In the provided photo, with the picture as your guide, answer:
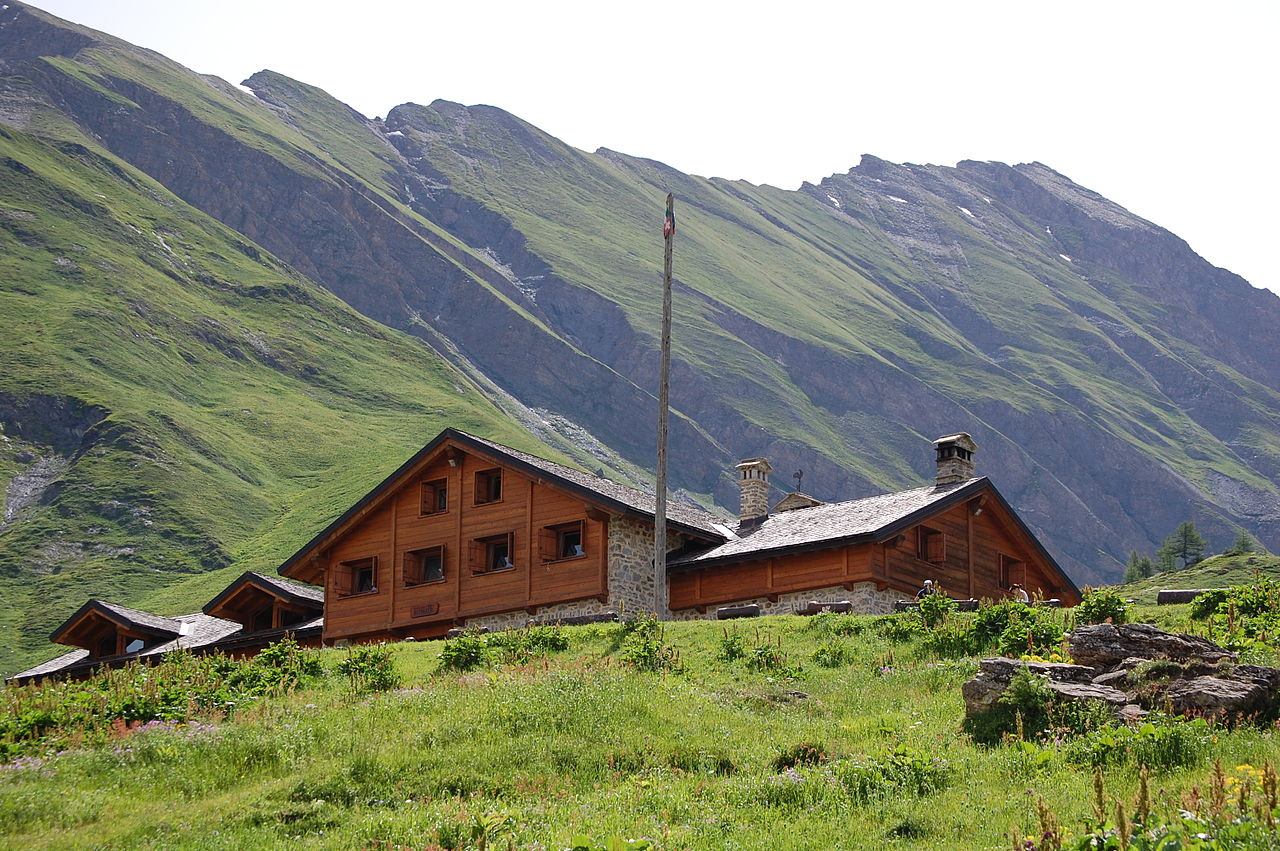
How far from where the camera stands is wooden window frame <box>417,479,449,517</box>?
165 feet

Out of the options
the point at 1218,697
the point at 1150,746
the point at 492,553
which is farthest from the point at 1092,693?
the point at 492,553

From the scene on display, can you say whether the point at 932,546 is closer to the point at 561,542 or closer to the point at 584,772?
the point at 561,542

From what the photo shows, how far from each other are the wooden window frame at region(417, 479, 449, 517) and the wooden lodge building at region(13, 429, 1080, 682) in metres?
0.05

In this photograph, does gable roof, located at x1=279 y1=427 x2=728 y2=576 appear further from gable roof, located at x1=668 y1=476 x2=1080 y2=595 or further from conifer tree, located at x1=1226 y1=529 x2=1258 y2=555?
conifer tree, located at x1=1226 y1=529 x2=1258 y2=555

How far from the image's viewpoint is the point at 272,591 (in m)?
52.9

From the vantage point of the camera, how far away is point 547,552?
47.0 m

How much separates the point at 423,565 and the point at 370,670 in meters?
21.8

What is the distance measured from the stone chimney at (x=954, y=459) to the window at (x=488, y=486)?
1513cm

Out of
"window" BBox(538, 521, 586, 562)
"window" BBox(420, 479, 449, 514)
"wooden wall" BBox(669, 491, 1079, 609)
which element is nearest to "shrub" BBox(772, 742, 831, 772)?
"wooden wall" BBox(669, 491, 1079, 609)

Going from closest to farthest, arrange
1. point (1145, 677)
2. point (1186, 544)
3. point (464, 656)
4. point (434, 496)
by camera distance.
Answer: point (1145, 677), point (464, 656), point (434, 496), point (1186, 544)

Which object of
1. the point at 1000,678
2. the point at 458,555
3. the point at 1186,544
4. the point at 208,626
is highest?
the point at 1186,544

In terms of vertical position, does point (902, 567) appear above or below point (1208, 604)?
above

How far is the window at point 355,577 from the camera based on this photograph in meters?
51.4

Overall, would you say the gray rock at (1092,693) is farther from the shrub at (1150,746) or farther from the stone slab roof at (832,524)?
the stone slab roof at (832,524)
